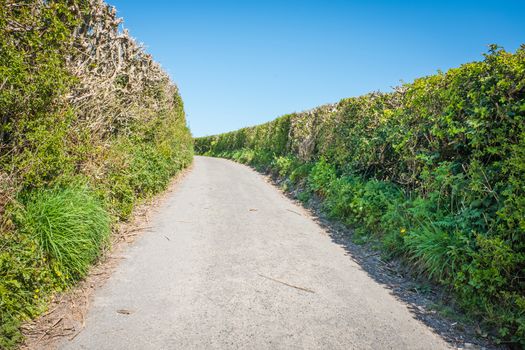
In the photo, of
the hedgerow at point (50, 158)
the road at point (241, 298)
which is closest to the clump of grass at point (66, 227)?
the hedgerow at point (50, 158)

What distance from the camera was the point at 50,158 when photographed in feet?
13.3

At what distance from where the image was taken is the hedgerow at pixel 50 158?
3455 millimetres

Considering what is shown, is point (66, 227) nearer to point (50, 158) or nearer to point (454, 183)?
point (50, 158)

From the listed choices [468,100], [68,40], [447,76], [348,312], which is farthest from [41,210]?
[447,76]

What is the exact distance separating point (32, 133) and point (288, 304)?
381cm

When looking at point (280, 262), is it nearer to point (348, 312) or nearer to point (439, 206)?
point (348, 312)

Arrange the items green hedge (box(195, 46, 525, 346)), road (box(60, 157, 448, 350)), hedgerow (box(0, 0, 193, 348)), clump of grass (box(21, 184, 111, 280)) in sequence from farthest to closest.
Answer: clump of grass (box(21, 184, 111, 280))
green hedge (box(195, 46, 525, 346))
hedgerow (box(0, 0, 193, 348))
road (box(60, 157, 448, 350))

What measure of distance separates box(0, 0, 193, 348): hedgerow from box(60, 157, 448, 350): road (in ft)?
2.15

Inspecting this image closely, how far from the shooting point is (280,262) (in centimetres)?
516

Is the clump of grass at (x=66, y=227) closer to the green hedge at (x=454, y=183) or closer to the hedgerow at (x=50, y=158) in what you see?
the hedgerow at (x=50, y=158)

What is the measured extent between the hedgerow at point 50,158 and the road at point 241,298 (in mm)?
654

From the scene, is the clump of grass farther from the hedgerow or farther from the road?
the road

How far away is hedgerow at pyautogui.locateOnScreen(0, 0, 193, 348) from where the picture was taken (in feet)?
11.3

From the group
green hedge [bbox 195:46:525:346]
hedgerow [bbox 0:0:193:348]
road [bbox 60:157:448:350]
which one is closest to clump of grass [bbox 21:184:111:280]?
hedgerow [bbox 0:0:193:348]
